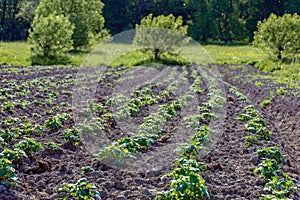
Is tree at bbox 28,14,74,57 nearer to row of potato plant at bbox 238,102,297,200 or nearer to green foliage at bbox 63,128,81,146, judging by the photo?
green foliage at bbox 63,128,81,146

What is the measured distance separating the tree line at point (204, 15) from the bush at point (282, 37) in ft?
79.6

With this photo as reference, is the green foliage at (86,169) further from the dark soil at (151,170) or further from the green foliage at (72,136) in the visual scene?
the green foliage at (72,136)

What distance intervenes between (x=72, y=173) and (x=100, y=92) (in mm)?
8064

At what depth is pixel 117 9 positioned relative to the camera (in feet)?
185

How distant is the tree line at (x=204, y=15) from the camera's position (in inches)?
1969

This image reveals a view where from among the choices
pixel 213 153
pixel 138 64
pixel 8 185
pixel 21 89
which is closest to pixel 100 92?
pixel 21 89

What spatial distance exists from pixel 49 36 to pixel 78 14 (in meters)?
8.16

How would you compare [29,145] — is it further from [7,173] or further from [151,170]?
[151,170]

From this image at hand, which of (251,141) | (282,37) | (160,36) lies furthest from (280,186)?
(160,36)

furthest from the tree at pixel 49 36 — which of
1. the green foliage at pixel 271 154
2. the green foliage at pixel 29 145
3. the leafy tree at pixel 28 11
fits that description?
the leafy tree at pixel 28 11

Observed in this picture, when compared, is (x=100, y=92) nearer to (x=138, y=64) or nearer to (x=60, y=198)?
(x=60, y=198)

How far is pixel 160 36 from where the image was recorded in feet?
84.2

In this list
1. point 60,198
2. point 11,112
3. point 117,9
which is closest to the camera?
point 60,198

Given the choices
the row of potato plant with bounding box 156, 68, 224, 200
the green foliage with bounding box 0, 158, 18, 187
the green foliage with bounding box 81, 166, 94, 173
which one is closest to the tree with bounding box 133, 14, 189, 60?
the row of potato plant with bounding box 156, 68, 224, 200
